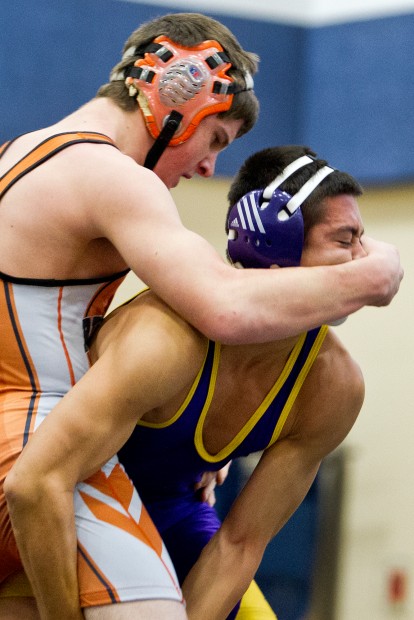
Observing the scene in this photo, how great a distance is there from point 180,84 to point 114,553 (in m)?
1.27

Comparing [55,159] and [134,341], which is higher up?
[55,159]

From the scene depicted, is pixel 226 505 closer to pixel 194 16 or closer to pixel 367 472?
pixel 367 472

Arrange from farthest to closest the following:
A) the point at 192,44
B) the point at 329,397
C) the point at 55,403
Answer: the point at 192,44 < the point at 329,397 < the point at 55,403

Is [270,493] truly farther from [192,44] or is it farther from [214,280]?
[192,44]

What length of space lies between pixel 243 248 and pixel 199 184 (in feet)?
13.4

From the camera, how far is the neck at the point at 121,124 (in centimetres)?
281

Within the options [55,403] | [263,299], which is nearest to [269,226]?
[263,299]

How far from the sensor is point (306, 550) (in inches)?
256

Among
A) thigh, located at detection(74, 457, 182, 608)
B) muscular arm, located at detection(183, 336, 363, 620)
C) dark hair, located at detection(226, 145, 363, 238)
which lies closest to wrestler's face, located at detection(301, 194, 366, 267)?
dark hair, located at detection(226, 145, 363, 238)

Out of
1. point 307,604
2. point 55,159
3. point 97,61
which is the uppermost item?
point 55,159

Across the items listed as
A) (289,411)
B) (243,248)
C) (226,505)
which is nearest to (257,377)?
(289,411)

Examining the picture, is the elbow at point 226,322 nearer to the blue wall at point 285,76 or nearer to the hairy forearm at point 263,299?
the hairy forearm at point 263,299

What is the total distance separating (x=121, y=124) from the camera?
2865 mm

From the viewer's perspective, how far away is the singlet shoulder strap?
260cm
